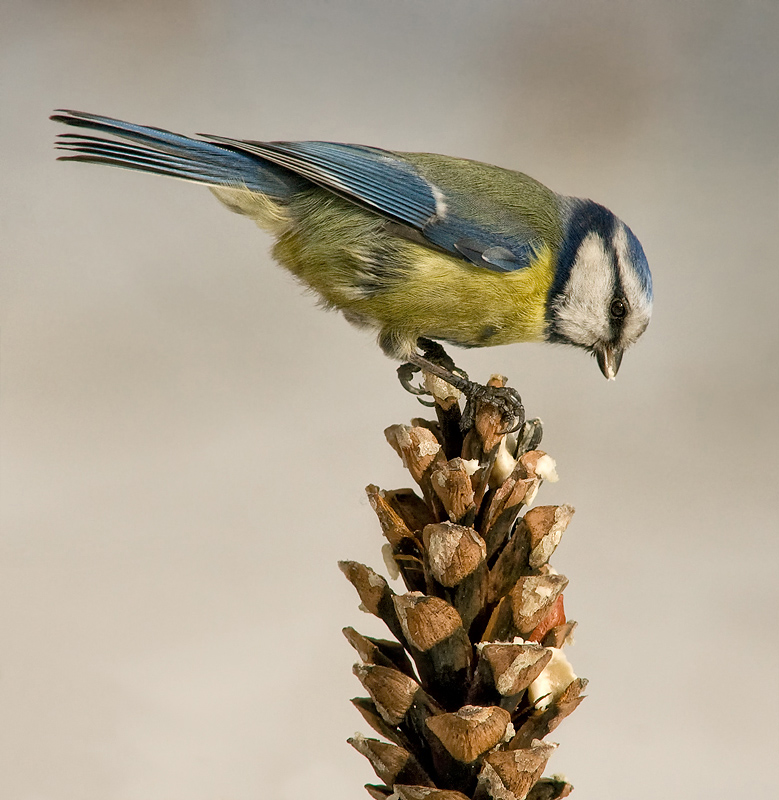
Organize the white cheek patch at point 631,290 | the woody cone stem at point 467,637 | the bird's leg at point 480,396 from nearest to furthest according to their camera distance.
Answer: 1. the woody cone stem at point 467,637
2. the bird's leg at point 480,396
3. the white cheek patch at point 631,290

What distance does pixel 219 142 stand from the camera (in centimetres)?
71

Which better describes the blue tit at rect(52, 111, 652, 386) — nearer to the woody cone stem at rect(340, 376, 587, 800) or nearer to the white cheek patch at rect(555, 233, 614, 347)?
the white cheek patch at rect(555, 233, 614, 347)

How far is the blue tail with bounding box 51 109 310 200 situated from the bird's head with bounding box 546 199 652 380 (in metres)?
0.25

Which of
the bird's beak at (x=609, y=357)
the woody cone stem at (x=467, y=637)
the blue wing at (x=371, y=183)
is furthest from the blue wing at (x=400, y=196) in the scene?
the woody cone stem at (x=467, y=637)

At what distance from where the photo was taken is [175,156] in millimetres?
680

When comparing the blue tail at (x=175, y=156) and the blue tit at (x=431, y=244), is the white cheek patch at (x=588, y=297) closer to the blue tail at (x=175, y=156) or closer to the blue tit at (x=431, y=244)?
the blue tit at (x=431, y=244)

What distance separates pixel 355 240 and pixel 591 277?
0.20 metres

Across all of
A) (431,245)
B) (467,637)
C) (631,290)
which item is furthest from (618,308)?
(467,637)

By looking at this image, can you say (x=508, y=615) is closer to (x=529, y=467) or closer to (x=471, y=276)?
(x=529, y=467)

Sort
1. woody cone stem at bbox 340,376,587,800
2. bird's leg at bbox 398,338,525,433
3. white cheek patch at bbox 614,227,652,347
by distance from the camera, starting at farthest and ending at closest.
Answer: white cheek patch at bbox 614,227,652,347, bird's leg at bbox 398,338,525,433, woody cone stem at bbox 340,376,587,800

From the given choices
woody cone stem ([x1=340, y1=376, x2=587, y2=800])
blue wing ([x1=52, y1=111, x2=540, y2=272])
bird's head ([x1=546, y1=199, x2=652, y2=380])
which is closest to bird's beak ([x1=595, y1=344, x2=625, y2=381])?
bird's head ([x1=546, y1=199, x2=652, y2=380])

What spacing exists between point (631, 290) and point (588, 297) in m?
0.04

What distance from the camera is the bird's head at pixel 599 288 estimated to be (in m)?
0.68

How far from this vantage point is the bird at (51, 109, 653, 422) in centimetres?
71
